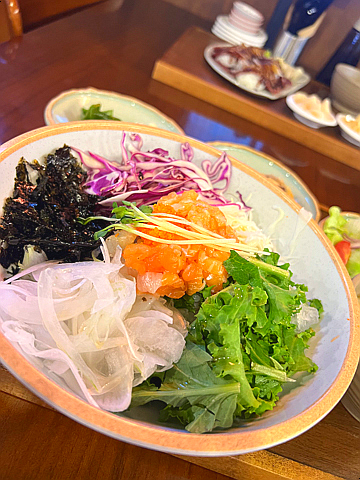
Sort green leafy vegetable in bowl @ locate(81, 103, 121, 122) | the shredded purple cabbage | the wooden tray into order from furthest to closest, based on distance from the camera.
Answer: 1. the wooden tray
2. green leafy vegetable in bowl @ locate(81, 103, 121, 122)
3. the shredded purple cabbage

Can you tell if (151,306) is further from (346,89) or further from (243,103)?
(346,89)

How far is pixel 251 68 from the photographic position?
2699 millimetres

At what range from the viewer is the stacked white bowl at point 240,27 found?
3.53 m

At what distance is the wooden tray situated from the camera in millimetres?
2426

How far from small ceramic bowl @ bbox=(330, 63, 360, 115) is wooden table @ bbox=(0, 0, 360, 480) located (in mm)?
808

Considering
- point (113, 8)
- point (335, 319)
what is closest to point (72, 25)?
point (113, 8)

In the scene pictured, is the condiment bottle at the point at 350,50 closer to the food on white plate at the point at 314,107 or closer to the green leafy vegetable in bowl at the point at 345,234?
the food on white plate at the point at 314,107

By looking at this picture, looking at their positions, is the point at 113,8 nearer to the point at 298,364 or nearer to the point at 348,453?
the point at 298,364

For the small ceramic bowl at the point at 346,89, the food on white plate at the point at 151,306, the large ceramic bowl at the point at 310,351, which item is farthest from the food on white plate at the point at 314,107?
the food on white plate at the point at 151,306

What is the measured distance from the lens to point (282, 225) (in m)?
1.24

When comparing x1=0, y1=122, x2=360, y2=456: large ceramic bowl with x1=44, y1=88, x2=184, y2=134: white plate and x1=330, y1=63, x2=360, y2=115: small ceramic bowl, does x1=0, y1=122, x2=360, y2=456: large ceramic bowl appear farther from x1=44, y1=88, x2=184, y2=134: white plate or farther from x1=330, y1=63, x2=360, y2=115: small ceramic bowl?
x1=330, y1=63, x2=360, y2=115: small ceramic bowl

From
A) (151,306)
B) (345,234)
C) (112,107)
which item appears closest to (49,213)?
(151,306)

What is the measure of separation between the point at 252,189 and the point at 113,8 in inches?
111

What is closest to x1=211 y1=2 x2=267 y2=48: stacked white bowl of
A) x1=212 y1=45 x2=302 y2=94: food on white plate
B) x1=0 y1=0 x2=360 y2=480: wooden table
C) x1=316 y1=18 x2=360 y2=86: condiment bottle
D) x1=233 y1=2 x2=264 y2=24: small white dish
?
x1=233 y1=2 x2=264 y2=24: small white dish
